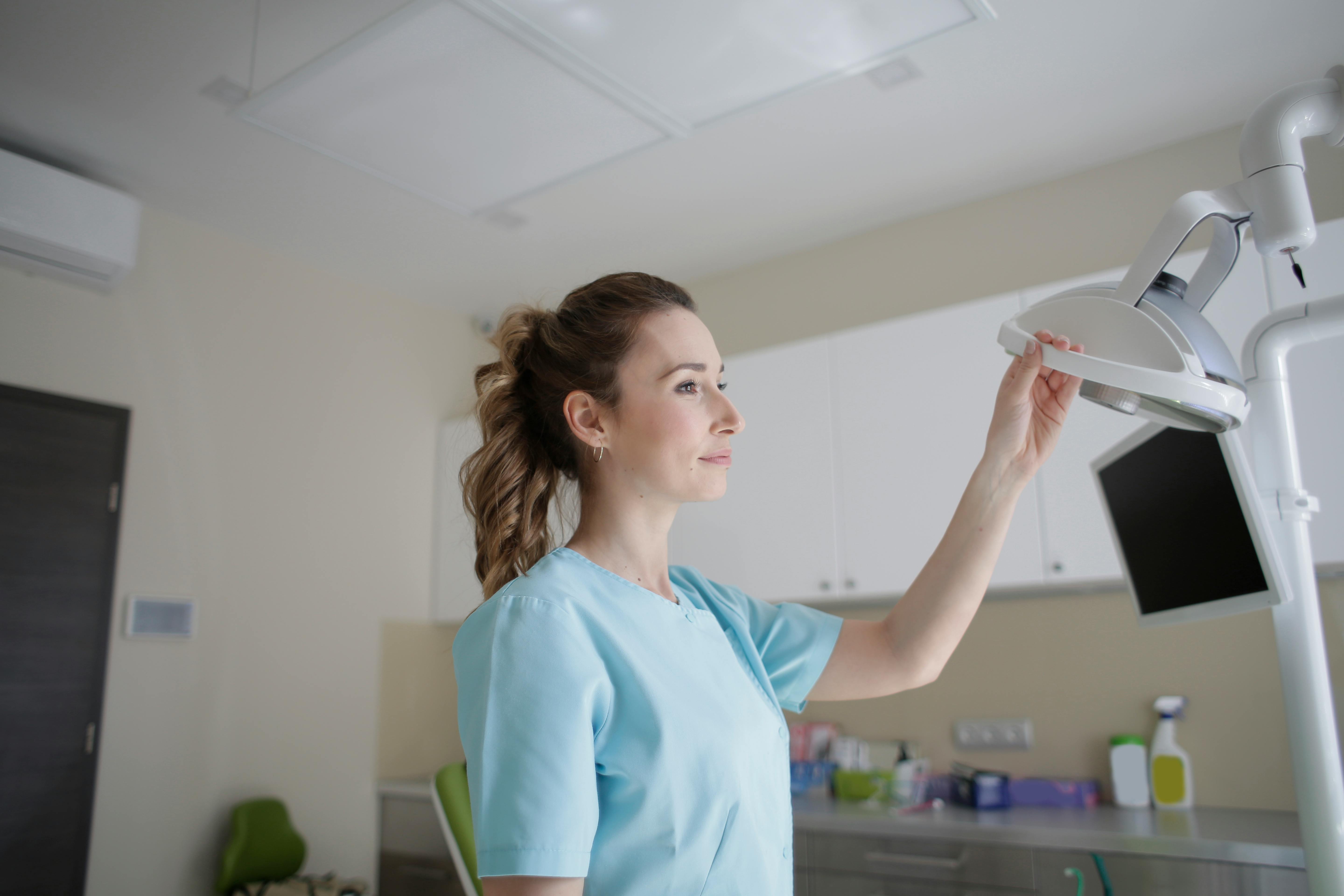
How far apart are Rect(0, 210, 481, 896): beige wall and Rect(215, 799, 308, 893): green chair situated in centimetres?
11

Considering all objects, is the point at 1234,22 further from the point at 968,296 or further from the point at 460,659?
the point at 460,659

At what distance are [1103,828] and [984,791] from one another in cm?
45

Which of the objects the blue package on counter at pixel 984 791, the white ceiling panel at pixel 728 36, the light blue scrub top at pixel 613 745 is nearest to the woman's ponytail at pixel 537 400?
the light blue scrub top at pixel 613 745

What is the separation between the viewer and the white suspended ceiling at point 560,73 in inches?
80.4

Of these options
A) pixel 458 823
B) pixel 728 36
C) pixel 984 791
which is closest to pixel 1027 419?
pixel 728 36

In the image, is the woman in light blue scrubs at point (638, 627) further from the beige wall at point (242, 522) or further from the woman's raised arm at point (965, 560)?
the beige wall at point (242, 522)

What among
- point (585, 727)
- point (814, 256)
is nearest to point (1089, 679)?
point (814, 256)

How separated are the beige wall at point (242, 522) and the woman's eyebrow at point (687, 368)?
2598mm

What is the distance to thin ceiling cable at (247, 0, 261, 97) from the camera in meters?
2.23

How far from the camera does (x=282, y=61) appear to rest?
245 centimetres

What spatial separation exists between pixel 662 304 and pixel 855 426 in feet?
6.02

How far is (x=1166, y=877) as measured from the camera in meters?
2.08

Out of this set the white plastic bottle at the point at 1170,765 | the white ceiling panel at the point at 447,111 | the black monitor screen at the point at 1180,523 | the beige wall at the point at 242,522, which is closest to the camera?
the black monitor screen at the point at 1180,523

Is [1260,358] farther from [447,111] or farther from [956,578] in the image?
[447,111]
